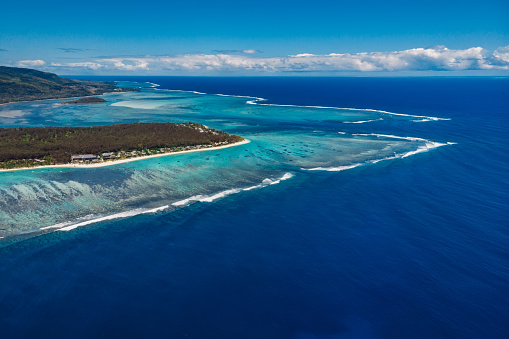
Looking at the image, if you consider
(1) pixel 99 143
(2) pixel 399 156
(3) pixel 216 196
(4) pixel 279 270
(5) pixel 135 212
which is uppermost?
(1) pixel 99 143

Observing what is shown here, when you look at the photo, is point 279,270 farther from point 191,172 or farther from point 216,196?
point 191,172

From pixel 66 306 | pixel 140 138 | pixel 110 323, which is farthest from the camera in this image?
pixel 140 138

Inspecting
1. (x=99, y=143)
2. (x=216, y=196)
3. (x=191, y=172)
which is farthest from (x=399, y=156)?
(x=99, y=143)

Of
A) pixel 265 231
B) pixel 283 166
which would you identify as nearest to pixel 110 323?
pixel 265 231

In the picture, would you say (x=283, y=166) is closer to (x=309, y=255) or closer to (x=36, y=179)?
(x=309, y=255)

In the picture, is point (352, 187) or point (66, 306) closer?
point (66, 306)

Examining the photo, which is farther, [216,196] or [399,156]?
[399,156]

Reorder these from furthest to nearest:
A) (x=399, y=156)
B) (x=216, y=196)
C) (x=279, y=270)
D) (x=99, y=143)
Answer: (x=99, y=143) → (x=399, y=156) → (x=216, y=196) → (x=279, y=270)
